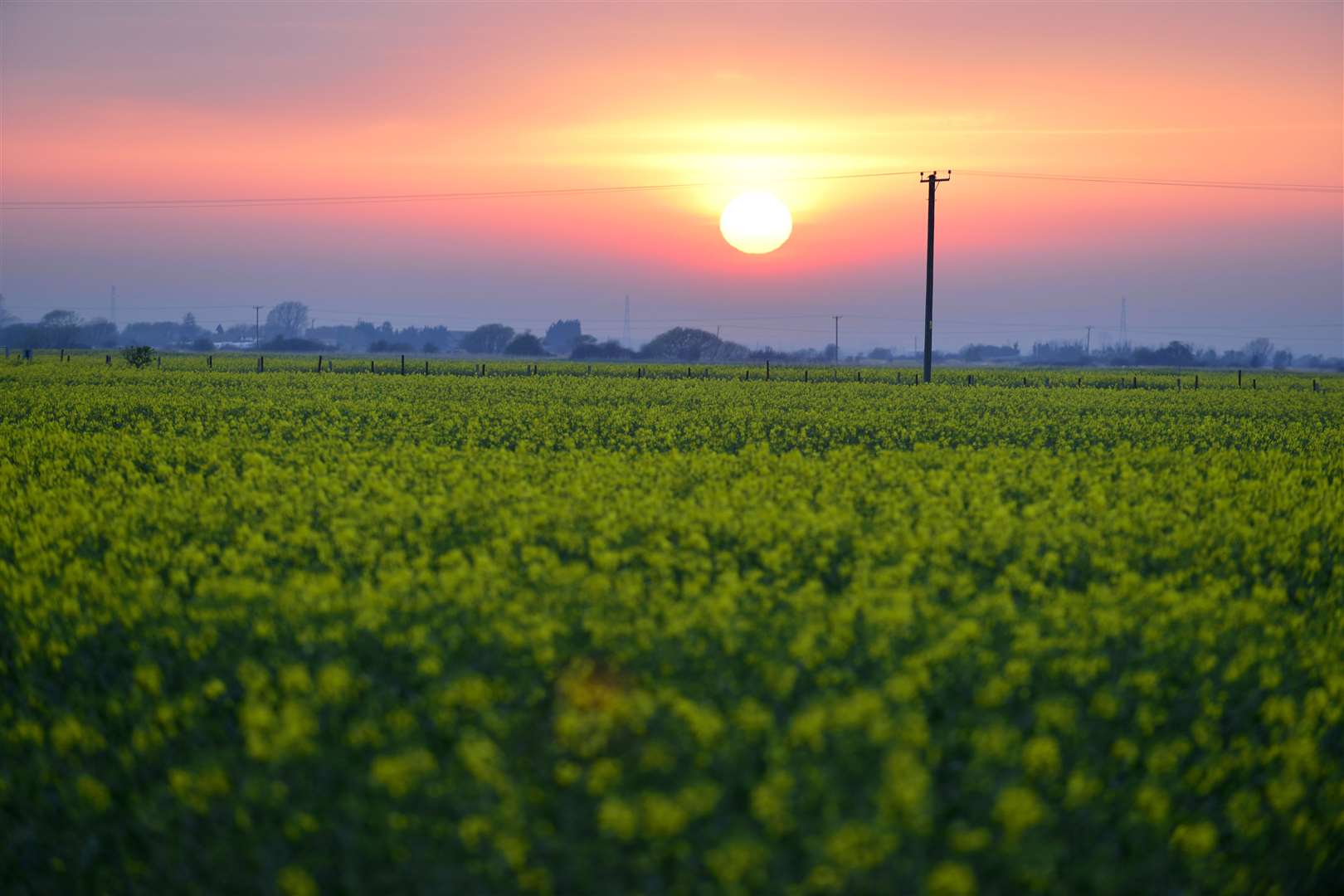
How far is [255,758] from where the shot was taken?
5707mm

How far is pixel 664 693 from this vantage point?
565cm

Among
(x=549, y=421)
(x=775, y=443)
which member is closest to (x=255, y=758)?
(x=775, y=443)

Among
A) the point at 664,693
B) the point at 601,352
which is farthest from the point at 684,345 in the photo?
the point at 664,693

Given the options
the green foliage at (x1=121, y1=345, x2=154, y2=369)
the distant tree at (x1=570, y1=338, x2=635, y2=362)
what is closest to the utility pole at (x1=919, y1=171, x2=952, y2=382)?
the green foliage at (x1=121, y1=345, x2=154, y2=369)

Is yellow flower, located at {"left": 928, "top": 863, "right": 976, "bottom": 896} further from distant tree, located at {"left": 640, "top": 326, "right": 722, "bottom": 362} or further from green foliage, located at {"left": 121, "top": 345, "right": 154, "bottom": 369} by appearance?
distant tree, located at {"left": 640, "top": 326, "right": 722, "bottom": 362}

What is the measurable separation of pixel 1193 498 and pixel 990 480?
230 cm

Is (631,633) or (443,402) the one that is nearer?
(631,633)

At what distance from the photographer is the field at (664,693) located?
494 centimetres

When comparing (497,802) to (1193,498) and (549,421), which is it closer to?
(1193,498)

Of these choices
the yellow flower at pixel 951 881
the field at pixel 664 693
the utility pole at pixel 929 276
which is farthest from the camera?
the utility pole at pixel 929 276

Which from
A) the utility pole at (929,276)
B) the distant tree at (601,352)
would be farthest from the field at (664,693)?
the distant tree at (601,352)

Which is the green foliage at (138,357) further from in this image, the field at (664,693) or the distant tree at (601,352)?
the distant tree at (601,352)

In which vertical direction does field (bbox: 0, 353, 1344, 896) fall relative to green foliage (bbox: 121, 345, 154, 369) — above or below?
below

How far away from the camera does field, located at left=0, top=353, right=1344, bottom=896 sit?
16.2 feet
